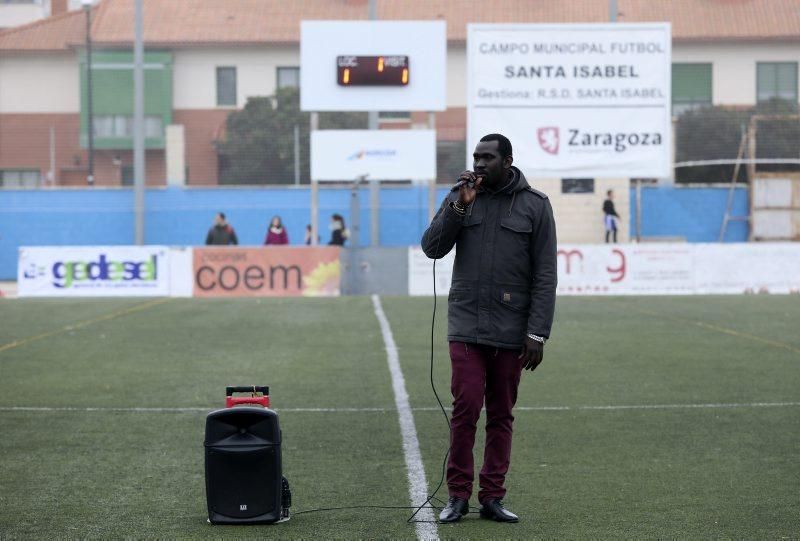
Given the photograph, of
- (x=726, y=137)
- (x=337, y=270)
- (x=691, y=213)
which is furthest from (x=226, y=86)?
(x=337, y=270)

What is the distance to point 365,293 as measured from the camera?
26.7 m

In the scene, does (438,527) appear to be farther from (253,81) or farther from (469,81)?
(253,81)

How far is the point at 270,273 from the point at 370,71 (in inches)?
185

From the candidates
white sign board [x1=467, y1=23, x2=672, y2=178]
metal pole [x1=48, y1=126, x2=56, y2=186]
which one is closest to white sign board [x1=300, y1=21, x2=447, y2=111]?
white sign board [x1=467, y1=23, x2=672, y2=178]

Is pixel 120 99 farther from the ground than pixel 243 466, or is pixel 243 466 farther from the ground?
pixel 120 99

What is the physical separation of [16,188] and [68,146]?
14.1 ft

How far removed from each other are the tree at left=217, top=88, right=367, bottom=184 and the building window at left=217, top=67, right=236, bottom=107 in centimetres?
128

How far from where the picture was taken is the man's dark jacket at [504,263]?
6.46m

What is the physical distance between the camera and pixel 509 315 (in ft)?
21.2

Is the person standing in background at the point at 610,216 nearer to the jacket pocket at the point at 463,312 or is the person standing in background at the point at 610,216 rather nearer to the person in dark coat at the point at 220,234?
the person in dark coat at the point at 220,234

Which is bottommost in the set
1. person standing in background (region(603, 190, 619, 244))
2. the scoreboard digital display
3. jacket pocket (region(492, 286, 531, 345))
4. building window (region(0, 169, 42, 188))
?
jacket pocket (region(492, 286, 531, 345))

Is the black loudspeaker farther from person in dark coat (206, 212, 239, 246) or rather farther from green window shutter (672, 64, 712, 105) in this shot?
green window shutter (672, 64, 712, 105)

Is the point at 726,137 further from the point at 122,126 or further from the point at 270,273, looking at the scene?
the point at 122,126

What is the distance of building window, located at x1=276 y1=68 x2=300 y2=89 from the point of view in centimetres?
4103
